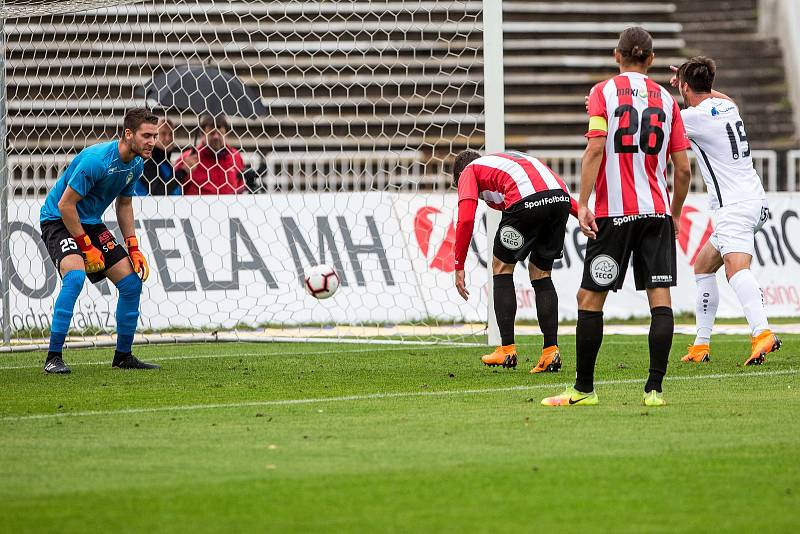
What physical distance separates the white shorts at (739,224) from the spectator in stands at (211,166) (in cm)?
564

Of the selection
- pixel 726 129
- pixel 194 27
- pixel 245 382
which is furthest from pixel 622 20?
pixel 245 382

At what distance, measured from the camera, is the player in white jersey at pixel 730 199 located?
27.9 feet

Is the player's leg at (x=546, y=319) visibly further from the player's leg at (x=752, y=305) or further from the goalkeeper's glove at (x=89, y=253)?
the goalkeeper's glove at (x=89, y=253)

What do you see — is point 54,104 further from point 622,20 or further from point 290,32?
point 622,20

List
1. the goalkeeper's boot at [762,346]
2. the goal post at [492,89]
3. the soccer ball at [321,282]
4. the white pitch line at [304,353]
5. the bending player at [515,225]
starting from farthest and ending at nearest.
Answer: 1. the soccer ball at [321,282]
2. the goal post at [492,89]
3. the white pitch line at [304,353]
4. the goalkeeper's boot at [762,346]
5. the bending player at [515,225]

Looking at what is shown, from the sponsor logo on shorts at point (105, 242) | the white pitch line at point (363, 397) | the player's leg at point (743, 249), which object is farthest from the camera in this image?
the sponsor logo on shorts at point (105, 242)

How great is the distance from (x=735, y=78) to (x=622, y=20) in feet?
7.41

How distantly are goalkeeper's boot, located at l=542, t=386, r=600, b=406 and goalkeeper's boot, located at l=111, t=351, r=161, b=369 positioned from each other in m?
3.55

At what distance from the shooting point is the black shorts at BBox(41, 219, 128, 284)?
8711 millimetres

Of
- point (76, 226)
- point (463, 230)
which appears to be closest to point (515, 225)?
point (463, 230)

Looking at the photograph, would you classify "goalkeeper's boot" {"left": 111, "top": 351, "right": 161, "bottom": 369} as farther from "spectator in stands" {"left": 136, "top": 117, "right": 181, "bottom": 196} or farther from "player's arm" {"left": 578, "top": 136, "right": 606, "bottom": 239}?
"player's arm" {"left": 578, "top": 136, "right": 606, "bottom": 239}

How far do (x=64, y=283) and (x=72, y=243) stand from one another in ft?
0.92

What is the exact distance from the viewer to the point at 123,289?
8906mm

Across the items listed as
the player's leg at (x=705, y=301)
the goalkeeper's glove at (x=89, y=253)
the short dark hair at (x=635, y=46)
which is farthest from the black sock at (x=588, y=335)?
the goalkeeper's glove at (x=89, y=253)
